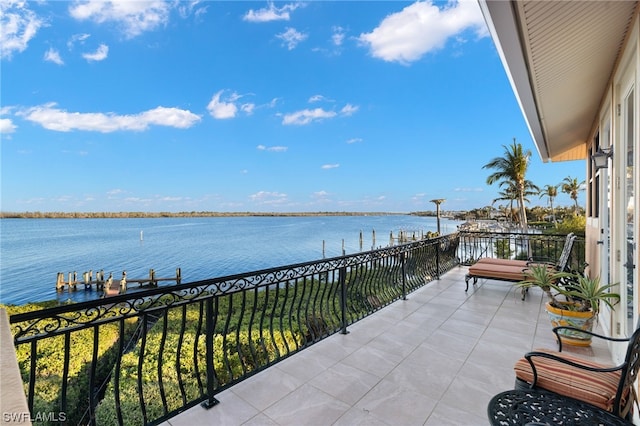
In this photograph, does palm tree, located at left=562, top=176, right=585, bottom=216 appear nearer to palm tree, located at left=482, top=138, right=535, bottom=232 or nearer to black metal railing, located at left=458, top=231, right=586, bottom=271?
palm tree, located at left=482, top=138, right=535, bottom=232

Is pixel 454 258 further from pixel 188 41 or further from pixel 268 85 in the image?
pixel 268 85

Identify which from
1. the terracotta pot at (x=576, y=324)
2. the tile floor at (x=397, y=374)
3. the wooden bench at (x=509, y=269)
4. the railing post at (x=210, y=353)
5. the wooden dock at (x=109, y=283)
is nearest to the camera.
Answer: the tile floor at (x=397, y=374)

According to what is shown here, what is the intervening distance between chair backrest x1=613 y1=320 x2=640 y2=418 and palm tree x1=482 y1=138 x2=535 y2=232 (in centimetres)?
1827

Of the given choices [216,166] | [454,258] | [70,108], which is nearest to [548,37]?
[454,258]

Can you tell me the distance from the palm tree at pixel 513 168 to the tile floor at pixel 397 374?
16.3 meters

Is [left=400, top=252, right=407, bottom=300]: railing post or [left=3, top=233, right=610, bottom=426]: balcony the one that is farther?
[left=400, top=252, right=407, bottom=300]: railing post

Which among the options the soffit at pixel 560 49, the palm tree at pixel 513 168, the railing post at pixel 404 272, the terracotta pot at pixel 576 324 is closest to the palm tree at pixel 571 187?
the palm tree at pixel 513 168

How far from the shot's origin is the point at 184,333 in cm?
494

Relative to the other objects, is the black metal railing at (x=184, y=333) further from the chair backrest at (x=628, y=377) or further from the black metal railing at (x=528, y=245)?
the chair backrest at (x=628, y=377)

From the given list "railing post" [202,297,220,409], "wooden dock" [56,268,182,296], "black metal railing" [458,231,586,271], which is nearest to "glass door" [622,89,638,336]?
"black metal railing" [458,231,586,271]

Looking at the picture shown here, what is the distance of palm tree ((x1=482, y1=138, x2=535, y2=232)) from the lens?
672 inches

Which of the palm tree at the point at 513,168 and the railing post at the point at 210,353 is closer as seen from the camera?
the railing post at the point at 210,353

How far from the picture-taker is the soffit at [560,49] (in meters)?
1.79

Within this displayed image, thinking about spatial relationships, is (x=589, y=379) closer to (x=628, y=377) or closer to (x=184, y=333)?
(x=628, y=377)
